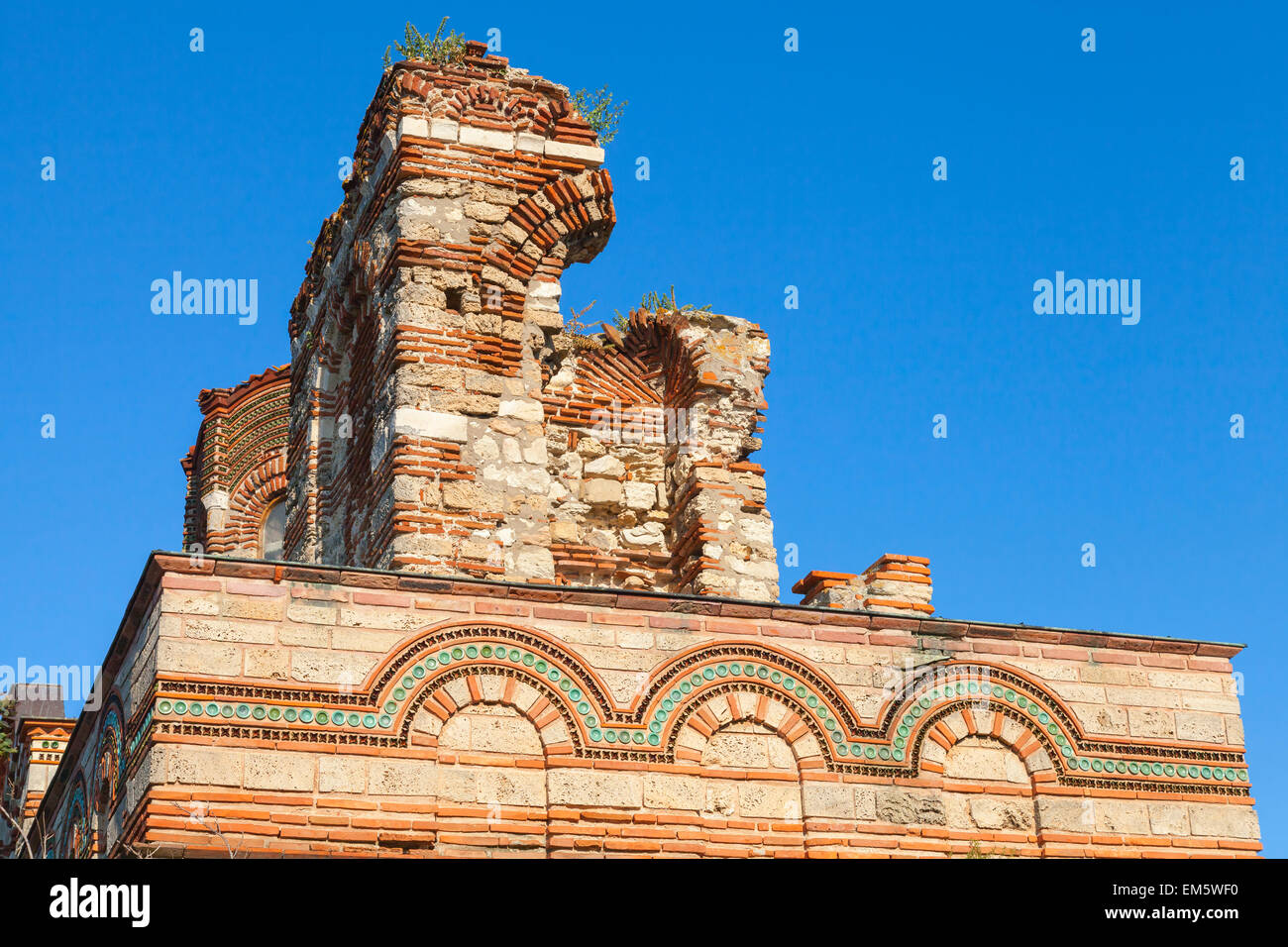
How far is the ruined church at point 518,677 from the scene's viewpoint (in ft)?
28.1

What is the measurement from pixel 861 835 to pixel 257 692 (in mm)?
3001

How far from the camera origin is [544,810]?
28.9 ft

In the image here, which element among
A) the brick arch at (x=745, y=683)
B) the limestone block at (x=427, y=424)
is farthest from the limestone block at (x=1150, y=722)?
the limestone block at (x=427, y=424)

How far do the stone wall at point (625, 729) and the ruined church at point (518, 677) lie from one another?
1 centimetres

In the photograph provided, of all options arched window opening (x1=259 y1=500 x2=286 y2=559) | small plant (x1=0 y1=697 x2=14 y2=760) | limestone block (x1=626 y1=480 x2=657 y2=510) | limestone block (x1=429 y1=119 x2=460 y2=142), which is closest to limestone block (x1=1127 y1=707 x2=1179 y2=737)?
limestone block (x1=626 y1=480 x2=657 y2=510)

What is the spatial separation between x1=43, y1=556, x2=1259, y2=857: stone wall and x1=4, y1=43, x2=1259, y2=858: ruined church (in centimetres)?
1

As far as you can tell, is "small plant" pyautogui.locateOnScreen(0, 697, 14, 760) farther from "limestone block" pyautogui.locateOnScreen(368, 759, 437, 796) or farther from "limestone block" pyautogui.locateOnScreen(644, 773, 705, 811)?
"limestone block" pyautogui.locateOnScreen(644, 773, 705, 811)

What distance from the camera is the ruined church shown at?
28.1ft

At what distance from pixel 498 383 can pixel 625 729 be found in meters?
3.41

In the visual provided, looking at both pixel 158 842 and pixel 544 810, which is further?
pixel 544 810

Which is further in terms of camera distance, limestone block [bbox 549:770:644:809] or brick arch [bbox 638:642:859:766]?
brick arch [bbox 638:642:859:766]
